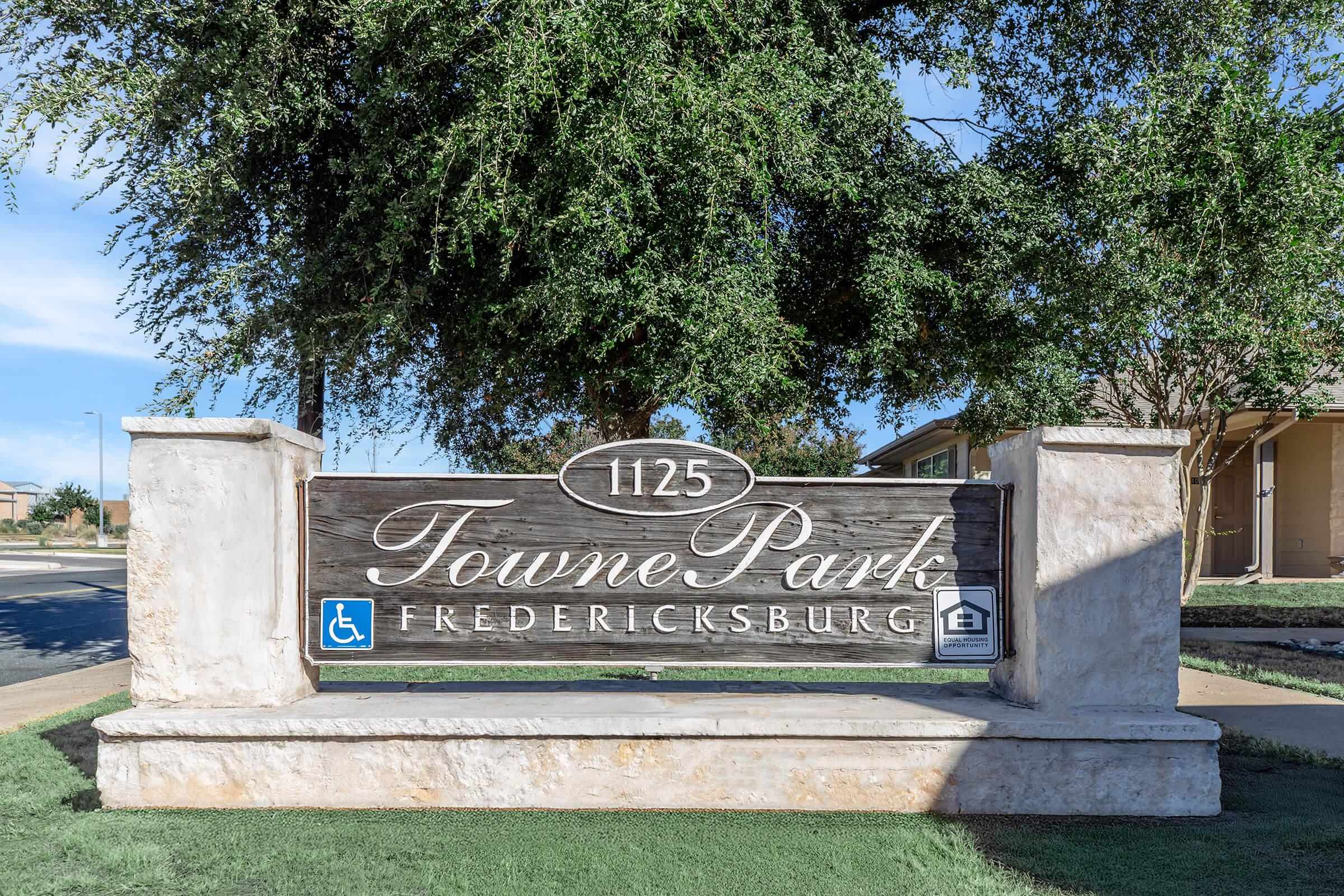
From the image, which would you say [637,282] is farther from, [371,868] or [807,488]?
[371,868]

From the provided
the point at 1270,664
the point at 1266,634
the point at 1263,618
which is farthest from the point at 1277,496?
the point at 1270,664

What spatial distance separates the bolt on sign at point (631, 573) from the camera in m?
4.57

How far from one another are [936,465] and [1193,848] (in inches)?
881

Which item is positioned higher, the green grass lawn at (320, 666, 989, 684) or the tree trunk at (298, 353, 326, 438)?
the tree trunk at (298, 353, 326, 438)

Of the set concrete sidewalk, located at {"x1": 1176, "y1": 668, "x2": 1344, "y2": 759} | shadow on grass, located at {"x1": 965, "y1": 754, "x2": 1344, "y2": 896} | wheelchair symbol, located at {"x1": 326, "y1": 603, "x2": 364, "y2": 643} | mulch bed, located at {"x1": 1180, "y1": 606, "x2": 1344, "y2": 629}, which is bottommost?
mulch bed, located at {"x1": 1180, "y1": 606, "x2": 1344, "y2": 629}

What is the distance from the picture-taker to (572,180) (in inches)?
278

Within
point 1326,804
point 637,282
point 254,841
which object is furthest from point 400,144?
point 1326,804

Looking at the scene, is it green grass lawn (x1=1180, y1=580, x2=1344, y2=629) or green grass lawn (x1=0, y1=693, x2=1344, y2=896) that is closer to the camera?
green grass lawn (x1=0, y1=693, x2=1344, y2=896)

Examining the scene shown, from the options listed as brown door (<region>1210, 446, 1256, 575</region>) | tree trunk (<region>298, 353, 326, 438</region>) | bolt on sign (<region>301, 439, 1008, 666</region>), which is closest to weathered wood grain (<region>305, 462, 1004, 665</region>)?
bolt on sign (<region>301, 439, 1008, 666</region>)

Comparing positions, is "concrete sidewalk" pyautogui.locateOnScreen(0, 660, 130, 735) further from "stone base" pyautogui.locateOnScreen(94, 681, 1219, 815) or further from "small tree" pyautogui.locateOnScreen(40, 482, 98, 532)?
"small tree" pyautogui.locateOnScreen(40, 482, 98, 532)

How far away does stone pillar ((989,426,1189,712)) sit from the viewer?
4309 millimetres

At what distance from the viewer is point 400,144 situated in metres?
7.73

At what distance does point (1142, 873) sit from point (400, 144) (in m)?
7.37

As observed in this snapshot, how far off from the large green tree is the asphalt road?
4042 millimetres
